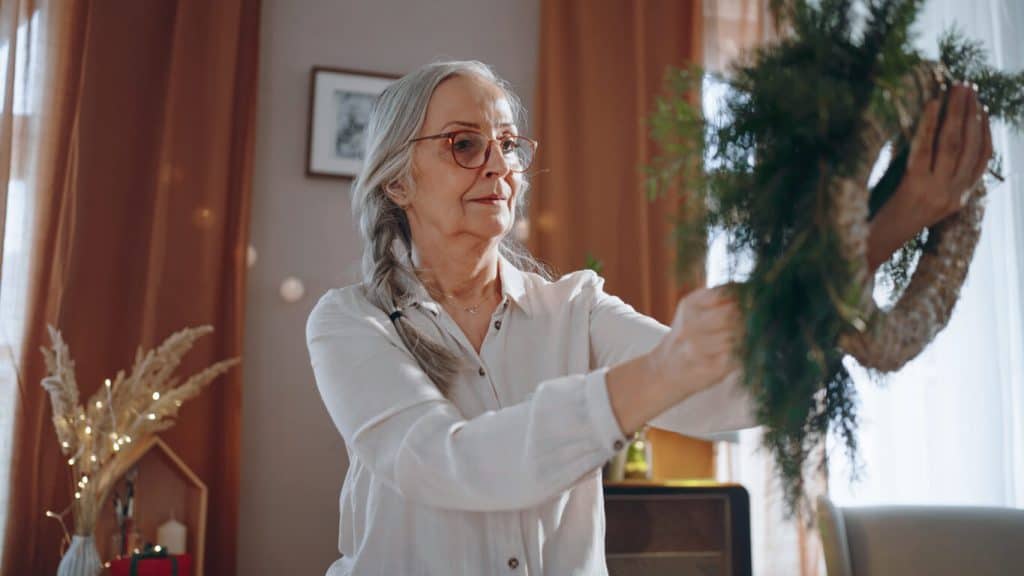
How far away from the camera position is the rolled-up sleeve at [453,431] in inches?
35.4

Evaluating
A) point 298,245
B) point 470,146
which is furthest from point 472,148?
point 298,245

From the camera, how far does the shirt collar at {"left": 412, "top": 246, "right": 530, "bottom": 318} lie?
1509 millimetres

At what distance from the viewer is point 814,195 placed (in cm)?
71

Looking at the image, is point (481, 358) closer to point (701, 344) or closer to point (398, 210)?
point (398, 210)

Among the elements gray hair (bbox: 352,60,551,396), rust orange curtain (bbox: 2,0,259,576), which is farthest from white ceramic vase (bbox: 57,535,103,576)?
gray hair (bbox: 352,60,551,396)

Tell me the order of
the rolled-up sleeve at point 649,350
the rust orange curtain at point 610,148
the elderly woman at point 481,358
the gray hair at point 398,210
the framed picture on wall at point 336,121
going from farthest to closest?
the rust orange curtain at point 610,148 → the framed picture on wall at point 336,121 → the gray hair at point 398,210 → the rolled-up sleeve at point 649,350 → the elderly woman at point 481,358

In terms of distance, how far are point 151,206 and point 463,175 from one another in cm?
189

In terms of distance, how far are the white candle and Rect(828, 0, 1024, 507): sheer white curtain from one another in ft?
6.86

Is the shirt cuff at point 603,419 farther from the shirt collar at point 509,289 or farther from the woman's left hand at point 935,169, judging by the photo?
the shirt collar at point 509,289

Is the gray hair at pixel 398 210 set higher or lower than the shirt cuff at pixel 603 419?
higher

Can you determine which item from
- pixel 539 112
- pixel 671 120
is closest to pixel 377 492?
pixel 671 120

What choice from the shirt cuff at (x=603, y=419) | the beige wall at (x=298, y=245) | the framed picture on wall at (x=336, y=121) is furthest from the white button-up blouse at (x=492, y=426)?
the framed picture on wall at (x=336, y=121)

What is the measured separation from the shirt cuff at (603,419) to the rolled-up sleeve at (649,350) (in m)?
0.20

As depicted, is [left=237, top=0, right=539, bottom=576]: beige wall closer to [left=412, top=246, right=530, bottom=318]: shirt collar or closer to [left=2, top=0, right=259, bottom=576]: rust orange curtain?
[left=2, top=0, right=259, bottom=576]: rust orange curtain
